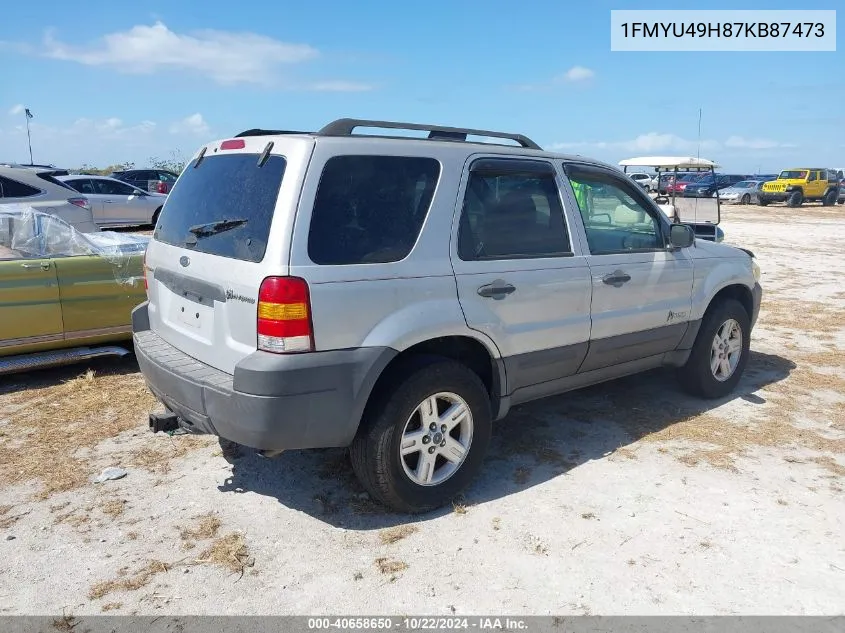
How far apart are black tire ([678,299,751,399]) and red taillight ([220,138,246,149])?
3.66 meters

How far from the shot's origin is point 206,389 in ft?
11.0

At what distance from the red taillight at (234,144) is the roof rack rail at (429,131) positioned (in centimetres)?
47

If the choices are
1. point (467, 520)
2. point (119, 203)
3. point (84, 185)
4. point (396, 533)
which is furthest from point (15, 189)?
point (467, 520)

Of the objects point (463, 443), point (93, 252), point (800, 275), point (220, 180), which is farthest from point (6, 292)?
point (800, 275)

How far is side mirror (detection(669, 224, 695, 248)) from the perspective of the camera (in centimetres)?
484

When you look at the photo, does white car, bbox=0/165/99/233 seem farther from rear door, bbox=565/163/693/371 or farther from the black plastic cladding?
rear door, bbox=565/163/693/371

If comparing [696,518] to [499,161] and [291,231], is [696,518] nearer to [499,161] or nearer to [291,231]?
[499,161]

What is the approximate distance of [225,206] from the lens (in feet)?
11.7

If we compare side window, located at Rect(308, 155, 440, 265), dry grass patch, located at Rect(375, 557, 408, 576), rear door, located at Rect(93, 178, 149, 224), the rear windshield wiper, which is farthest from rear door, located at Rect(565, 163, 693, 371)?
rear door, located at Rect(93, 178, 149, 224)

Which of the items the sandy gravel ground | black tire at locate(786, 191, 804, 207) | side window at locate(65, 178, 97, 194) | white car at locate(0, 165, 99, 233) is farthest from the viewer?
black tire at locate(786, 191, 804, 207)

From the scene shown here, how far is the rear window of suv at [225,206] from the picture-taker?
10.8ft

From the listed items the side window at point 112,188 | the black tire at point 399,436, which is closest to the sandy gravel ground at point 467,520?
the black tire at point 399,436

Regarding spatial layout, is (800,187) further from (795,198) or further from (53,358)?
(53,358)

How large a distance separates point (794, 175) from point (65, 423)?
1477 inches
